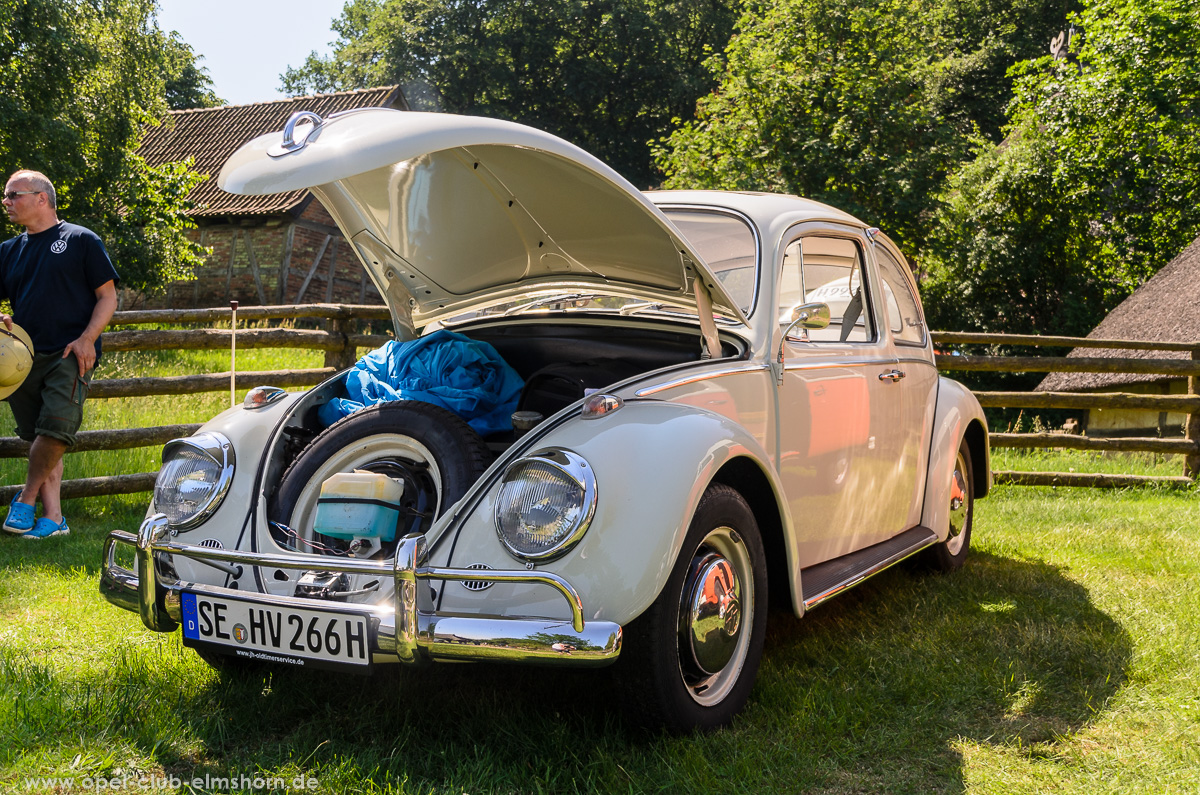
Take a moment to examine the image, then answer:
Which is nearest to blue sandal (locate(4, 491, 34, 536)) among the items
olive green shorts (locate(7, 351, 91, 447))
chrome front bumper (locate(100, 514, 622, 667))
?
olive green shorts (locate(7, 351, 91, 447))

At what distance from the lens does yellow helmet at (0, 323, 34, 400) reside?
4.61 metres

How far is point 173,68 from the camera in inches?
838

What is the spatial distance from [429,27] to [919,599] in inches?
1305

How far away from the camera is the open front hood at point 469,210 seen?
7.88 feet

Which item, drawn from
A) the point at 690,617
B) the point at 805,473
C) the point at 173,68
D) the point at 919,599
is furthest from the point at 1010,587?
the point at 173,68

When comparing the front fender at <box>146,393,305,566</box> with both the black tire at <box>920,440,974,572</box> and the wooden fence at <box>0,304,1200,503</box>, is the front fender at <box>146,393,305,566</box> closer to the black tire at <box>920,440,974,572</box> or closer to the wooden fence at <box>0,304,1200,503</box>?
the wooden fence at <box>0,304,1200,503</box>

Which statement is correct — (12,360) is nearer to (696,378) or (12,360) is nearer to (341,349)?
(341,349)

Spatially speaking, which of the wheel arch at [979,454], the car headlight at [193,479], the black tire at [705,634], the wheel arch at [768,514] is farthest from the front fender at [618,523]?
the wheel arch at [979,454]

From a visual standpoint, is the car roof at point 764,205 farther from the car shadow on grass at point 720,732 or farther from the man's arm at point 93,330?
the man's arm at point 93,330

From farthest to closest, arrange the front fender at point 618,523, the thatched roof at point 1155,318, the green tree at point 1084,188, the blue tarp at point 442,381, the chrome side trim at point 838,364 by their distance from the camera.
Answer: the green tree at point 1084,188, the thatched roof at point 1155,318, the chrome side trim at point 838,364, the blue tarp at point 442,381, the front fender at point 618,523

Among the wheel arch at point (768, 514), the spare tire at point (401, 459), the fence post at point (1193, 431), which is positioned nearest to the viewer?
the spare tire at point (401, 459)

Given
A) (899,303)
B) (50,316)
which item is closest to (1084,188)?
(899,303)

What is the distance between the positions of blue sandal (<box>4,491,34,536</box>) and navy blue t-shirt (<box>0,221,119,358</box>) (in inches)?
35.3

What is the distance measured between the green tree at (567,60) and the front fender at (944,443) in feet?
93.2
